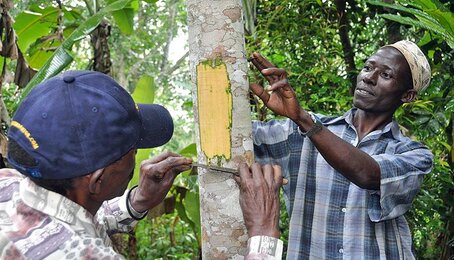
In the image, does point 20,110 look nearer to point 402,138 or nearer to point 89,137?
point 89,137

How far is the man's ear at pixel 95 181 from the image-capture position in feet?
4.43

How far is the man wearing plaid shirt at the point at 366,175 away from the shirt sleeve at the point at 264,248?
2.10ft

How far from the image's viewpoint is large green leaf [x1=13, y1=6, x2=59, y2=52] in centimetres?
426

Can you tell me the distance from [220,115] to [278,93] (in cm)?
22

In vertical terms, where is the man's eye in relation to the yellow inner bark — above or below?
above

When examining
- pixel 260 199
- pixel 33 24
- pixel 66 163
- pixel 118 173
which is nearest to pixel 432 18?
pixel 260 199

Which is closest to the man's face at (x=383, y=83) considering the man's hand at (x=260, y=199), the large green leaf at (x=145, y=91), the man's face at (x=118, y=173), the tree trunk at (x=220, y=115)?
the tree trunk at (x=220, y=115)

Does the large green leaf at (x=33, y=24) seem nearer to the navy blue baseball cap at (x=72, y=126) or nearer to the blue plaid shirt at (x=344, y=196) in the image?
the blue plaid shirt at (x=344, y=196)

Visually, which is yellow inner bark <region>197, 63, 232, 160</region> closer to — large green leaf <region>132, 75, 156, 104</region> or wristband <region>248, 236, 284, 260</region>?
wristband <region>248, 236, 284, 260</region>

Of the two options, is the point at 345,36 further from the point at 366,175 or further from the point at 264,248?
the point at 264,248

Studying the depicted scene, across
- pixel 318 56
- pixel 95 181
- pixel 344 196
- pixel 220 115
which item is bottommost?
pixel 344 196

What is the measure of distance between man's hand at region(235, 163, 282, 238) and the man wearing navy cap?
1.16ft

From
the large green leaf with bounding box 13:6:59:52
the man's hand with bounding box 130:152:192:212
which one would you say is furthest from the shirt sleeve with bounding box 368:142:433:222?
the large green leaf with bounding box 13:6:59:52

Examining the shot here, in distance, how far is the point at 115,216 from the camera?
1.93m
